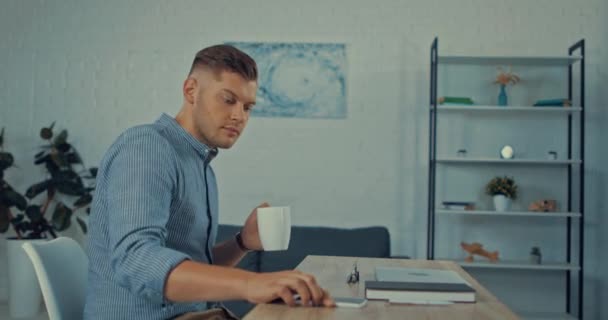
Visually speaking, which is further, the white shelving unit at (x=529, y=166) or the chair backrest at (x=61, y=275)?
the white shelving unit at (x=529, y=166)

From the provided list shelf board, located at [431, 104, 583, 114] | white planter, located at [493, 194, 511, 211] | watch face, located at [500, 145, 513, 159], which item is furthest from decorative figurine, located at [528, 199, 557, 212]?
shelf board, located at [431, 104, 583, 114]

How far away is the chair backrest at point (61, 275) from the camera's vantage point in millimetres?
1452

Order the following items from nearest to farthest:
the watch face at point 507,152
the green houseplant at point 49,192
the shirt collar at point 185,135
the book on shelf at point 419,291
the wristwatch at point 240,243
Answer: the book on shelf at point 419,291
the shirt collar at point 185,135
the wristwatch at point 240,243
the watch face at point 507,152
the green houseplant at point 49,192

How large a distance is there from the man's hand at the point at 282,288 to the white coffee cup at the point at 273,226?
375 mm

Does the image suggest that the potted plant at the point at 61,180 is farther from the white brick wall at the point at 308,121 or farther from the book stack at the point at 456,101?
the book stack at the point at 456,101

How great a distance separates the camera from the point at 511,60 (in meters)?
4.24

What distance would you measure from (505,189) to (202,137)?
301 cm

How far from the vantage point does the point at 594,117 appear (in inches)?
174

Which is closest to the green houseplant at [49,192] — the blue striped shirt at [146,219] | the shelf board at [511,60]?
the shelf board at [511,60]

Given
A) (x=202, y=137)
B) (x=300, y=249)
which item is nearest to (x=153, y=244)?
(x=202, y=137)

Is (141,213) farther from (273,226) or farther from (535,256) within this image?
(535,256)

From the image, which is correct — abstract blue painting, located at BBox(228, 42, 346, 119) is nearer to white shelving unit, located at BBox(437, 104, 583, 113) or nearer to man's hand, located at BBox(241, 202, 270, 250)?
white shelving unit, located at BBox(437, 104, 583, 113)

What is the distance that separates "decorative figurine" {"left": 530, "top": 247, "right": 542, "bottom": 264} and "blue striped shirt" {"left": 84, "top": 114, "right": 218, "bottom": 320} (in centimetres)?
299

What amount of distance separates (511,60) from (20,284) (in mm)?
3247
